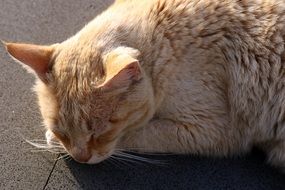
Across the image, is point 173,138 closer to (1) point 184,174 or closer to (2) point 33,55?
(1) point 184,174

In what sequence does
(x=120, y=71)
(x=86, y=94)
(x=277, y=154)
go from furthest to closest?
(x=277, y=154), (x=86, y=94), (x=120, y=71)

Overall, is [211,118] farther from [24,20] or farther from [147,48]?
[24,20]

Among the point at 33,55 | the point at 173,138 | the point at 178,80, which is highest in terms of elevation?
the point at 33,55

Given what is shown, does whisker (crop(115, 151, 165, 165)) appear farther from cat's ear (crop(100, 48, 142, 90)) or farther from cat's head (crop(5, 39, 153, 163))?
cat's ear (crop(100, 48, 142, 90))

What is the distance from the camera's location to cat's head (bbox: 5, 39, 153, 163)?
1531 millimetres

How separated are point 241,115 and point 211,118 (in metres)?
0.12

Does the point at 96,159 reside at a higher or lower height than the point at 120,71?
lower

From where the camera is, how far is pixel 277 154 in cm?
179

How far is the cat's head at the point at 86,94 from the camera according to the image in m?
1.53

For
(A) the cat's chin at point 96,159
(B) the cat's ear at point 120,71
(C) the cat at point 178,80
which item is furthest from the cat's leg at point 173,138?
(B) the cat's ear at point 120,71

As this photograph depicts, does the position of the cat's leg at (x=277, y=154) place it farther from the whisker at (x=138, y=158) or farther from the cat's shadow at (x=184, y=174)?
the whisker at (x=138, y=158)

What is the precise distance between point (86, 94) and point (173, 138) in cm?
43

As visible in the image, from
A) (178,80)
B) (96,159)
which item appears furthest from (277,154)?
(96,159)

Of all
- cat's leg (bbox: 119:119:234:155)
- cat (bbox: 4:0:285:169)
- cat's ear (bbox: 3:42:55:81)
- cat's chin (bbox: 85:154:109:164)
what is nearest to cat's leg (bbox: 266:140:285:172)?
cat (bbox: 4:0:285:169)
